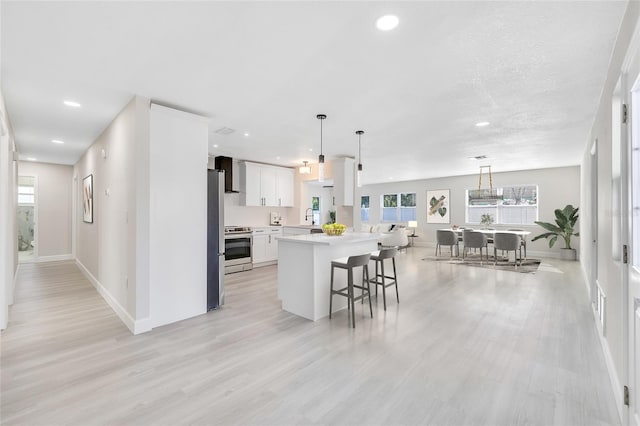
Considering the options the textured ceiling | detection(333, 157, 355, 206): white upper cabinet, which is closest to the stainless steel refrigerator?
the textured ceiling

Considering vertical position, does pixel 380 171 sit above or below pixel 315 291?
above

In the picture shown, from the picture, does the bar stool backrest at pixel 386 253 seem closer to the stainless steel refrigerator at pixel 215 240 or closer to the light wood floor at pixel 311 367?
the light wood floor at pixel 311 367

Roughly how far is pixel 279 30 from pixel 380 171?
23.3 ft

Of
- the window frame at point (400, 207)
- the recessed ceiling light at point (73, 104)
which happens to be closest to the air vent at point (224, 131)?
the recessed ceiling light at point (73, 104)

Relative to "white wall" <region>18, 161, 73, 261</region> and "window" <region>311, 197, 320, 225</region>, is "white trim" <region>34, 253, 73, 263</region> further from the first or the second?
"window" <region>311, 197, 320, 225</region>

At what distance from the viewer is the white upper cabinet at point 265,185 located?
22.6 feet

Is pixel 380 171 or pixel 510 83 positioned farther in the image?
pixel 380 171

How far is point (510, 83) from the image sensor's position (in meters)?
2.96

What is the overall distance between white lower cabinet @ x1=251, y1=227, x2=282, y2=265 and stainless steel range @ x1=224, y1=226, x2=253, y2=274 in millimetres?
121

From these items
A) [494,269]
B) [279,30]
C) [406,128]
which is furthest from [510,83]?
[494,269]

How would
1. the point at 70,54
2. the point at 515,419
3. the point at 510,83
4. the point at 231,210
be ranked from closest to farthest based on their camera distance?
the point at 515,419 < the point at 70,54 < the point at 510,83 < the point at 231,210

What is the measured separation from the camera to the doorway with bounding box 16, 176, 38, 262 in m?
7.25

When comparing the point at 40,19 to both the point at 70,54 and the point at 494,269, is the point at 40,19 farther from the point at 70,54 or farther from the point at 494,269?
the point at 494,269

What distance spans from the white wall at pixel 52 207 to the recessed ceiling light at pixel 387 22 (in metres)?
9.06
